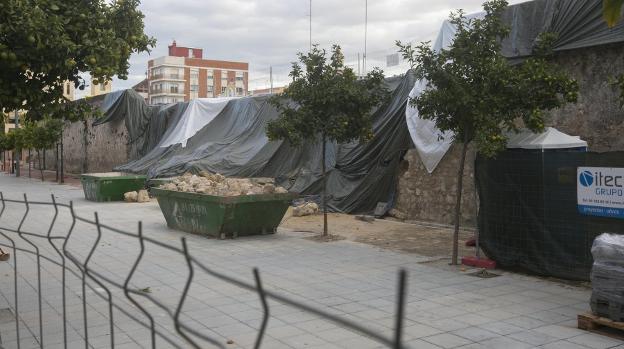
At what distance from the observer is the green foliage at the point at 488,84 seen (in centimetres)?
828

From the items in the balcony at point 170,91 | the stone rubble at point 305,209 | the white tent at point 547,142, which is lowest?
the stone rubble at point 305,209

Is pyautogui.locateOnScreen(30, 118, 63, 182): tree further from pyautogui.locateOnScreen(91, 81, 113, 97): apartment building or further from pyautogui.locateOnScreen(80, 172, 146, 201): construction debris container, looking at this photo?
pyautogui.locateOnScreen(80, 172, 146, 201): construction debris container

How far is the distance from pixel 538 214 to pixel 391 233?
194 inches

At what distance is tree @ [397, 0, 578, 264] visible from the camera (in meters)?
8.28

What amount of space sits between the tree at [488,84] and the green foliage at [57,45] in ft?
13.9

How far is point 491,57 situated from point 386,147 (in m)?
7.40

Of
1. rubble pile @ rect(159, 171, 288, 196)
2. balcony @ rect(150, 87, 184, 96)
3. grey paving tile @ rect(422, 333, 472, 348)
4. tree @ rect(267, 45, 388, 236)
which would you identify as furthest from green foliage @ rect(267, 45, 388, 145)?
balcony @ rect(150, 87, 184, 96)

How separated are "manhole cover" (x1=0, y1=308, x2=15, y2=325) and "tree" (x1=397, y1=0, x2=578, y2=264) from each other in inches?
241

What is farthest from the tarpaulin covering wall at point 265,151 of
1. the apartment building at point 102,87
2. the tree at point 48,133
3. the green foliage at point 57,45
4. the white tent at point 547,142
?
the green foliage at point 57,45

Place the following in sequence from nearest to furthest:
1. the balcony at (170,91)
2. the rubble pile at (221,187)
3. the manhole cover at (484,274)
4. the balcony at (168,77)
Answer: the manhole cover at (484,274) → the rubble pile at (221,187) → the balcony at (168,77) → the balcony at (170,91)

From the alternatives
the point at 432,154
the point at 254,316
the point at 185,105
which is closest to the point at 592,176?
the point at 254,316

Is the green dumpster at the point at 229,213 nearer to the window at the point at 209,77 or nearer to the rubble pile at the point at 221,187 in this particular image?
the rubble pile at the point at 221,187

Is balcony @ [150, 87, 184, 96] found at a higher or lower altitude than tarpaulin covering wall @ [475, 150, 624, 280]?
higher

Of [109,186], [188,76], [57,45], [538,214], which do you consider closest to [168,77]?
[188,76]
